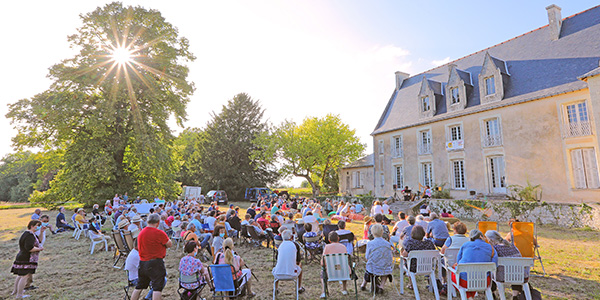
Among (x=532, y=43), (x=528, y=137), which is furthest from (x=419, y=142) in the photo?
(x=532, y=43)

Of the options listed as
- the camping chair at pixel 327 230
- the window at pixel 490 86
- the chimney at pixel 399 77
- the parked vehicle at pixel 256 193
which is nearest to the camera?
the camping chair at pixel 327 230

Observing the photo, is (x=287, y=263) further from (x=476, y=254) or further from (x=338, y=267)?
(x=476, y=254)

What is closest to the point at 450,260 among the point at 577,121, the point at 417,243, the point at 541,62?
the point at 417,243

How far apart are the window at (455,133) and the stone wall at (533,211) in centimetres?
492

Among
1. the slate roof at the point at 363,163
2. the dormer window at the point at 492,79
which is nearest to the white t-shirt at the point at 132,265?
the dormer window at the point at 492,79

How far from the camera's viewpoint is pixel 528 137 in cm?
1591

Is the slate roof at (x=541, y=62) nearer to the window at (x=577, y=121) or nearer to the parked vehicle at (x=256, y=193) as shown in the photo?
the window at (x=577, y=121)

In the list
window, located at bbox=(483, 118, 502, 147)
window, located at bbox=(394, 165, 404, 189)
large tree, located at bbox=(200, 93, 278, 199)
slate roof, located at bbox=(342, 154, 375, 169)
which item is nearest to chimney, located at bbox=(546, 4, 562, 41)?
window, located at bbox=(483, 118, 502, 147)

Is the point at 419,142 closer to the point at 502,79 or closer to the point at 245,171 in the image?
the point at 502,79

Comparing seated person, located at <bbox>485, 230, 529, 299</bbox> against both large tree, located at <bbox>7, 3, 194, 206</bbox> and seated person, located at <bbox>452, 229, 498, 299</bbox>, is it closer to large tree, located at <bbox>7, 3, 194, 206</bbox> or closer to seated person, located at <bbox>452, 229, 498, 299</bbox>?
seated person, located at <bbox>452, 229, 498, 299</bbox>

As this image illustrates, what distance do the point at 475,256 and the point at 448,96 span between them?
756 inches

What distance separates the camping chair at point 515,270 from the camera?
4.32 meters

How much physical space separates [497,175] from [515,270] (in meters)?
15.9

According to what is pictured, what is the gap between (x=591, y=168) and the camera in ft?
45.4
